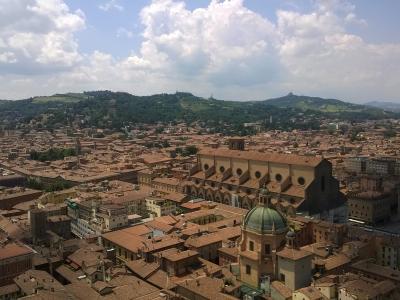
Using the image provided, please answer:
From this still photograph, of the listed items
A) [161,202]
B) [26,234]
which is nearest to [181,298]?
[26,234]

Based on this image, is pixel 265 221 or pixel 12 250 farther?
pixel 12 250

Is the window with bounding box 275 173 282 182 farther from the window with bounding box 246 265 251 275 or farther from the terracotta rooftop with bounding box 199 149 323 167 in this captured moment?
the window with bounding box 246 265 251 275

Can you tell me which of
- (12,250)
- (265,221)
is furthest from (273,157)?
(12,250)

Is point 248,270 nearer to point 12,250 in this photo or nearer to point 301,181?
point 12,250

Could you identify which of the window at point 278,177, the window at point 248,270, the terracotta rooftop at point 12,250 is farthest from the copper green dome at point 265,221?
the window at point 278,177

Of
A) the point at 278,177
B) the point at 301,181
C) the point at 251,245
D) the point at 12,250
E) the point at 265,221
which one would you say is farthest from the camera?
the point at 278,177

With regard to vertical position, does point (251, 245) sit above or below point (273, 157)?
below

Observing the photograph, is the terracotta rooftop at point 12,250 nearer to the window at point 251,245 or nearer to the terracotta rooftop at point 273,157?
the window at point 251,245

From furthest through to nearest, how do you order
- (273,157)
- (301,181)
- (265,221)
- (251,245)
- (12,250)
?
1. (273,157)
2. (301,181)
3. (12,250)
4. (251,245)
5. (265,221)
